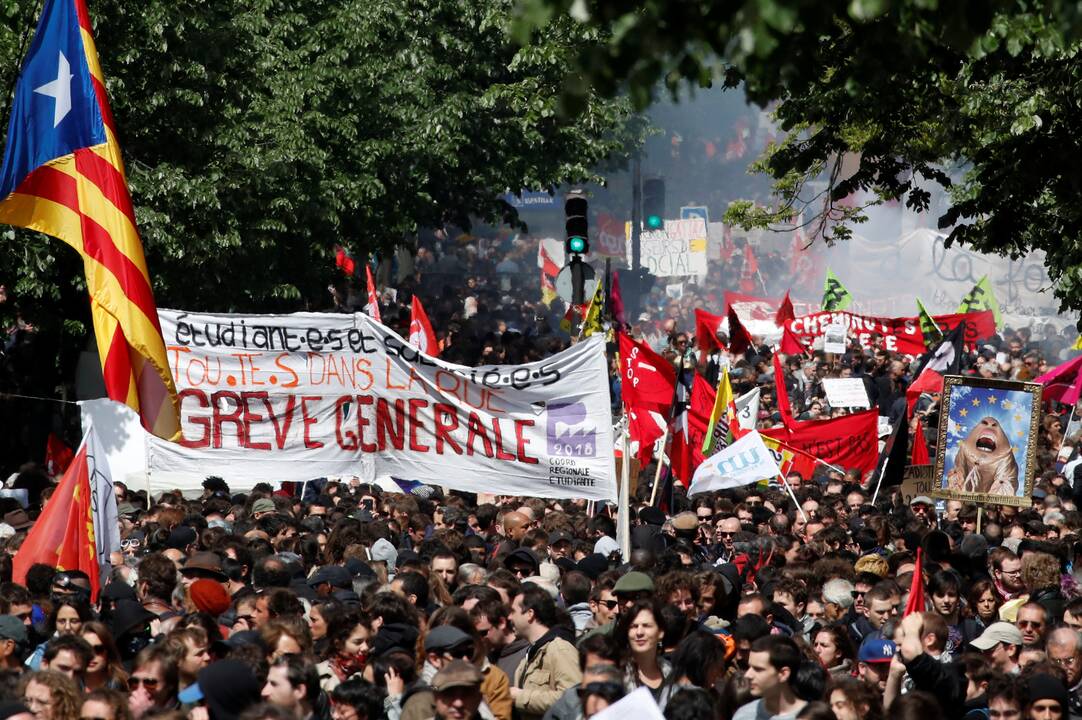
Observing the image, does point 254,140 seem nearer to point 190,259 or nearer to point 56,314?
point 190,259

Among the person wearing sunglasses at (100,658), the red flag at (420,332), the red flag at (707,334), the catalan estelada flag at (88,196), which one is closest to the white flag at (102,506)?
the catalan estelada flag at (88,196)

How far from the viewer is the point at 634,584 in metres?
8.92

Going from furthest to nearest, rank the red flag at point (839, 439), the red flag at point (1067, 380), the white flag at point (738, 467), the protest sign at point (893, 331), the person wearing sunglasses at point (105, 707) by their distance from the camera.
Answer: the protest sign at point (893, 331) < the red flag at point (1067, 380) < the red flag at point (839, 439) < the white flag at point (738, 467) < the person wearing sunglasses at point (105, 707)

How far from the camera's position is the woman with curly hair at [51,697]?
272 inches

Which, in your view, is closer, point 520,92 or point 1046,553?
point 1046,553

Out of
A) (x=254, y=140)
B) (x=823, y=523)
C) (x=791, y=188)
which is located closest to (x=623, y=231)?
(x=254, y=140)

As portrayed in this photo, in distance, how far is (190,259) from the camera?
964 inches

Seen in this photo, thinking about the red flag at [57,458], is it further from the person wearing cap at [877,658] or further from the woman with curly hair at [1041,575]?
the person wearing cap at [877,658]

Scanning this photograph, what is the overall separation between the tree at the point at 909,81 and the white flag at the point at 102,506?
4382 millimetres

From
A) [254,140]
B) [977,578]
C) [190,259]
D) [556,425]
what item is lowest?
[977,578]

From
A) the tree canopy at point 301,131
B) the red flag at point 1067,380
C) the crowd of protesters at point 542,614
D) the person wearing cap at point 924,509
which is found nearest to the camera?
the crowd of protesters at point 542,614

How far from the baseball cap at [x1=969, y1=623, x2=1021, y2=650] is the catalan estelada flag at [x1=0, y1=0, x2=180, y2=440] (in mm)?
4953

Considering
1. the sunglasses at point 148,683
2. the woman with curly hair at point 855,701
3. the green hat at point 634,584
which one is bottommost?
the woman with curly hair at point 855,701

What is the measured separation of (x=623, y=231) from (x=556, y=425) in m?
70.1
